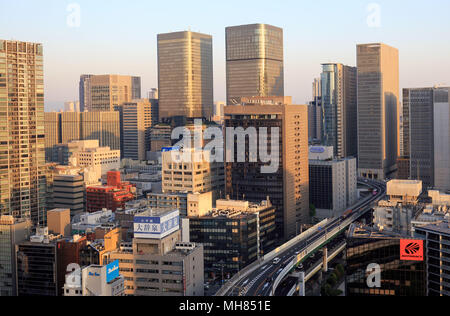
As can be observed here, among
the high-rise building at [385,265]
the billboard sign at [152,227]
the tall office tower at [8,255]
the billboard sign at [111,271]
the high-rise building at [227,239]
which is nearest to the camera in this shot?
the billboard sign at [111,271]

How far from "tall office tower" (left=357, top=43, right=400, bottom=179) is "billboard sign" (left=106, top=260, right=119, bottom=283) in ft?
189

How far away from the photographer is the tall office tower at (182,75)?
288 feet

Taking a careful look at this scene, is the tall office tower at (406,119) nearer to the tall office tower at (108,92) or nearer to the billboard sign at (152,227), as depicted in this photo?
the billboard sign at (152,227)

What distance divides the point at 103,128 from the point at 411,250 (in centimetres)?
6860

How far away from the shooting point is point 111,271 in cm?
2047

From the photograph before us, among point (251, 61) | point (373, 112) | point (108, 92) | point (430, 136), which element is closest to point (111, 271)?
point (430, 136)

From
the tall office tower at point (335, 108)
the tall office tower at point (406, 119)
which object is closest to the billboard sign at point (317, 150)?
the tall office tower at point (406, 119)

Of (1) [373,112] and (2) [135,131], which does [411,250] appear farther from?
(2) [135,131]

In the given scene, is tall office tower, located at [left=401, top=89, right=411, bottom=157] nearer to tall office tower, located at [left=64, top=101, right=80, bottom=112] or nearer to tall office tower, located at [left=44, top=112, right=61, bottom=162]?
tall office tower, located at [left=44, top=112, right=61, bottom=162]

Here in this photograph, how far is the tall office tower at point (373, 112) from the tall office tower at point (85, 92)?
51096 millimetres

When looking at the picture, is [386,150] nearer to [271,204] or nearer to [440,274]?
[271,204]

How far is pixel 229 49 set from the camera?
8419 cm
